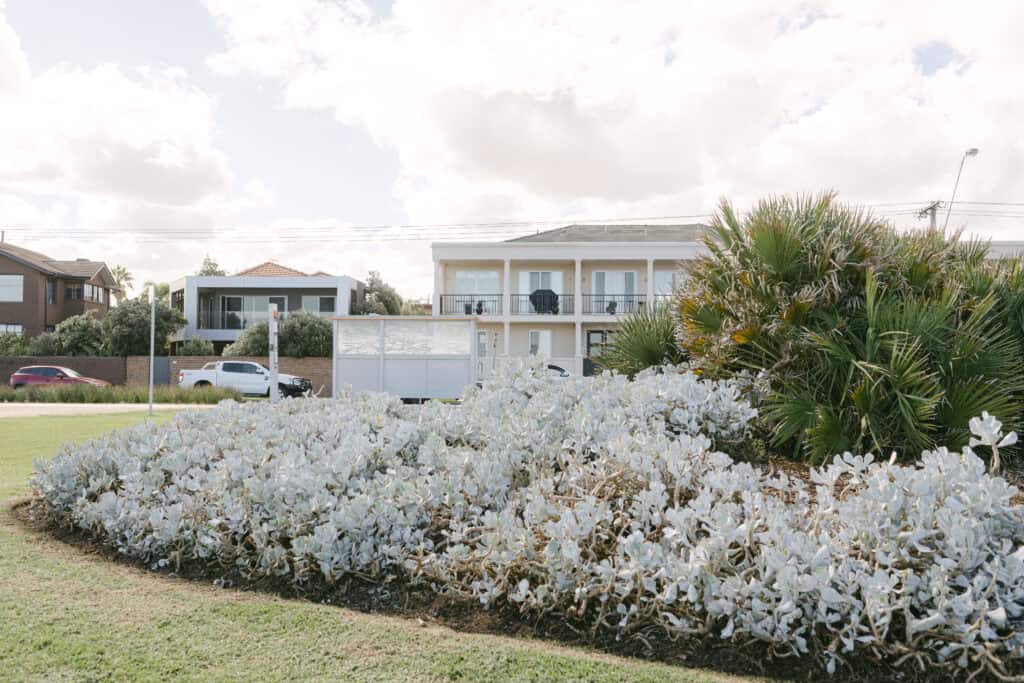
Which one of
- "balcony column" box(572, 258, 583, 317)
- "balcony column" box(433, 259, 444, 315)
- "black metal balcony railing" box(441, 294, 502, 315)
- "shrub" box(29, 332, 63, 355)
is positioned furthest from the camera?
"shrub" box(29, 332, 63, 355)

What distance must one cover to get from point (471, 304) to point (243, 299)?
1906cm

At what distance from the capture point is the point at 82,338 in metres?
40.0

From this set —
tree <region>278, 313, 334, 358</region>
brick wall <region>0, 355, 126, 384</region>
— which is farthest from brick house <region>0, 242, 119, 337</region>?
tree <region>278, 313, 334, 358</region>

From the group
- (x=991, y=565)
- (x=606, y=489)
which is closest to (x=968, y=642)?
(x=991, y=565)

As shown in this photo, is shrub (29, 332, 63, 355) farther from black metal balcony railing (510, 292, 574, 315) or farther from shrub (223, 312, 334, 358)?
black metal balcony railing (510, 292, 574, 315)

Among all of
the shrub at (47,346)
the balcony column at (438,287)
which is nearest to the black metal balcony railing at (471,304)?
the balcony column at (438,287)

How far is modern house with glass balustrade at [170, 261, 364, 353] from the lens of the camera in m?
44.5

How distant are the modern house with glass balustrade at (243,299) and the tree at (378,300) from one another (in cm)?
177

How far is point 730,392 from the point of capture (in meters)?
5.32

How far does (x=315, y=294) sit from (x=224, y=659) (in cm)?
4361

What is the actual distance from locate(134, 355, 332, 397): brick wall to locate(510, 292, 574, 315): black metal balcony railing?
900cm

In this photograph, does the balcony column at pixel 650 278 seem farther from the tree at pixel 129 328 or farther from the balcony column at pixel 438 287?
the tree at pixel 129 328

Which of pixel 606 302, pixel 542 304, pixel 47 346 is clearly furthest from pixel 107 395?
pixel 606 302

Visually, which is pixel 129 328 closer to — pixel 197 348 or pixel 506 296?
pixel 197 348
